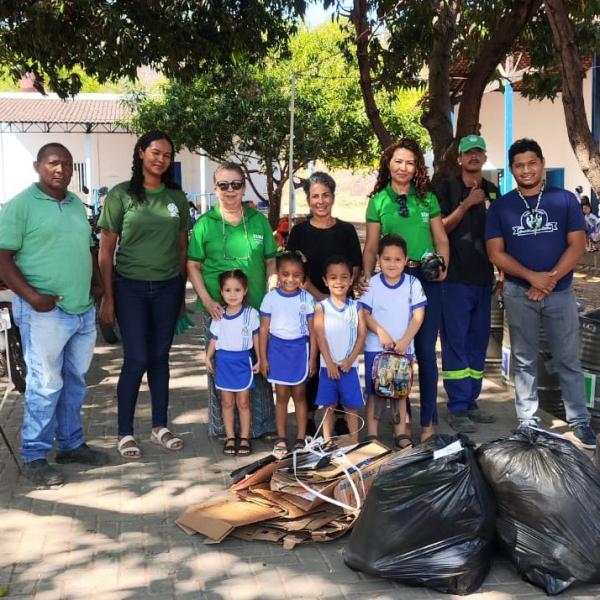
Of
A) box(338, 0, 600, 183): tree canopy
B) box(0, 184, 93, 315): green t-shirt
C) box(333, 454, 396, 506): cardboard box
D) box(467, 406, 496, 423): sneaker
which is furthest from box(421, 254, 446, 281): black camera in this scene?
box(338, 0, 600, 183): tree canopy

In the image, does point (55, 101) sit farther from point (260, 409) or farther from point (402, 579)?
point (402, 579)

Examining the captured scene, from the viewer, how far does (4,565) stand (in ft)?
12.8

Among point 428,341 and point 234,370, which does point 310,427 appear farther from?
point 428,341

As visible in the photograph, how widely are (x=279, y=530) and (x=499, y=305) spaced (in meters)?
4.51

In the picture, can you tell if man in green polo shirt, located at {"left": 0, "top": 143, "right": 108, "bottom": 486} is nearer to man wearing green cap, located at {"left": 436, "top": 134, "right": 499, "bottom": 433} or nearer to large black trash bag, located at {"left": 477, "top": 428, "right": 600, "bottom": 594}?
man wearing green cap, located at {"left": 436, "top": 134, "right": 499, "bottom": 433}

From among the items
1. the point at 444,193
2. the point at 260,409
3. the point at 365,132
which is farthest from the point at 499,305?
the point at 365,132

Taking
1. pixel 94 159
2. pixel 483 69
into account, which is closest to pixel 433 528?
pixel 483 69

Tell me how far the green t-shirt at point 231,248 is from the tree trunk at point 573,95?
2.24 meters

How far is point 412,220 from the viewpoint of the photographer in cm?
534

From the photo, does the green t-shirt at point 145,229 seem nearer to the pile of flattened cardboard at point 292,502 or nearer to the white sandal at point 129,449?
the white sandal at point 129,449

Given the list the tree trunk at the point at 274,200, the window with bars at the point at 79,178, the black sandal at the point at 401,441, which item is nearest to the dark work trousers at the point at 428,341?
the black sandal at the point at 401,441

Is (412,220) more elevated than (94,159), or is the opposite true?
(94,159)

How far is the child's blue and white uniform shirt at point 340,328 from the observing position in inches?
205

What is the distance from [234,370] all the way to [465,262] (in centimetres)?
176
